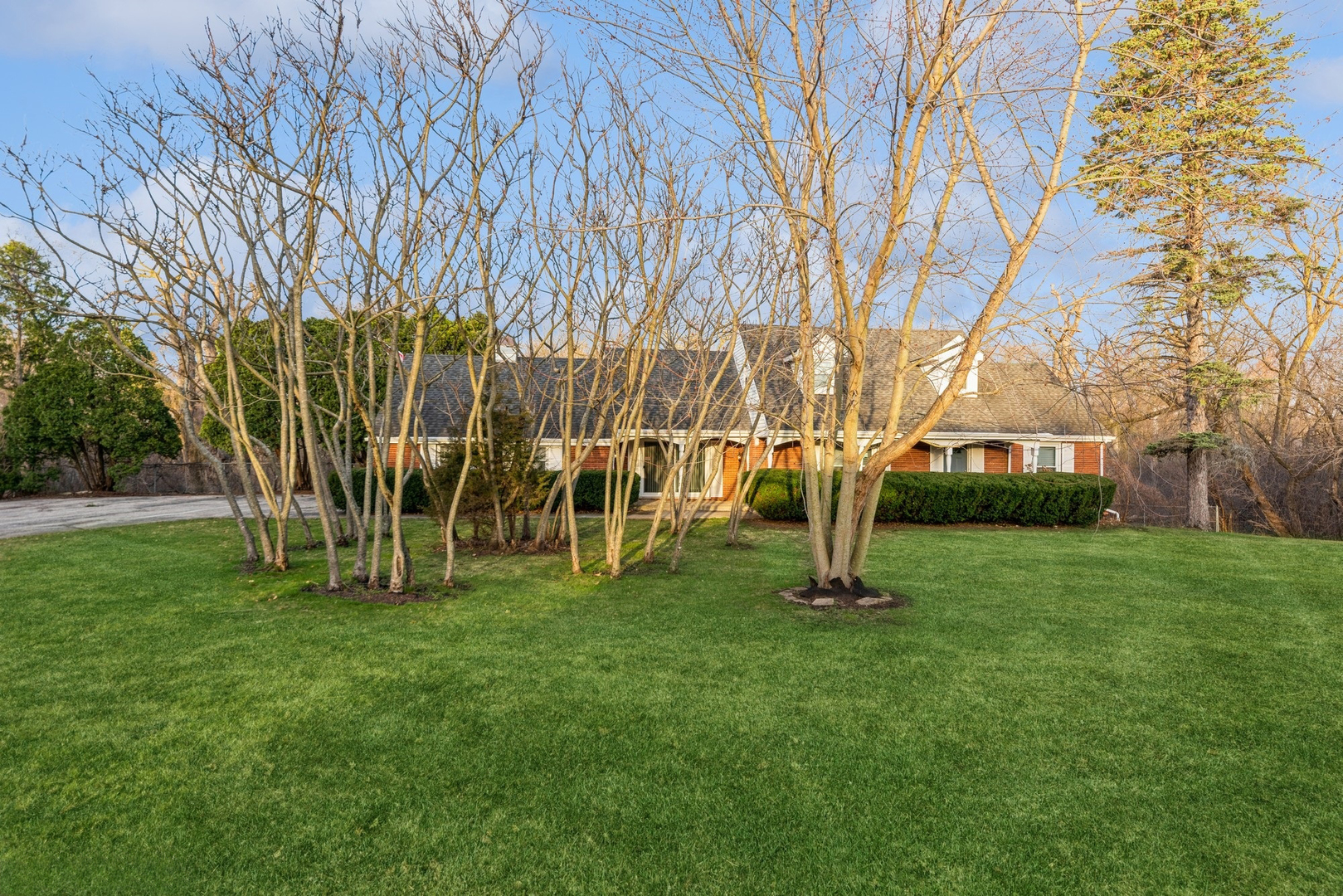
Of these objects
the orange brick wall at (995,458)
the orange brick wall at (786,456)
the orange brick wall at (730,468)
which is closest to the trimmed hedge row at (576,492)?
the orange brick wall at (730,468)

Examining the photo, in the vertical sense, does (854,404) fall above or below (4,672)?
above

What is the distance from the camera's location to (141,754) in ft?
12.9

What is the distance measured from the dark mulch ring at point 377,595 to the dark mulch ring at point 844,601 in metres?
3.76

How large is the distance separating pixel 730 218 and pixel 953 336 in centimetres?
292

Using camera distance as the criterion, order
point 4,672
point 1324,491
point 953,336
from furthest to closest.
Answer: point 1324,491 → point 953,336 → point 4,672

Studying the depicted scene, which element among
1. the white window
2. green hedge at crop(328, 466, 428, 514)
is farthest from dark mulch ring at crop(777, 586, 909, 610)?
the white window

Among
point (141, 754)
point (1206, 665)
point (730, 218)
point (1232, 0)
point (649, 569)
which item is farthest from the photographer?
point (1232, 0)

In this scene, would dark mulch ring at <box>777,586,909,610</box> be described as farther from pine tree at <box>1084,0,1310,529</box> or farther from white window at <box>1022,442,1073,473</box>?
white window at <box>1022,442,1073,473</box>

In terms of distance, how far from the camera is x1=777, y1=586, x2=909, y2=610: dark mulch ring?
739 centimetres

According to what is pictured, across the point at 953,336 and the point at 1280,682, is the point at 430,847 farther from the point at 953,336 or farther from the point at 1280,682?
the point at 953,336

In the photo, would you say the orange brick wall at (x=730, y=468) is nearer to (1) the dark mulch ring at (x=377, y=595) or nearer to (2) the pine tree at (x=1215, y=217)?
(2) the pine tree at (x=1215, y=217)

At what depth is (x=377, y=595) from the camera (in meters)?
7.78

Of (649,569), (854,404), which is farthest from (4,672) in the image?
(854,404)

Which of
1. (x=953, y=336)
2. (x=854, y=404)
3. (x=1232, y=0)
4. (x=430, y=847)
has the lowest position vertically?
(x=430, y=847)
